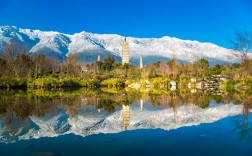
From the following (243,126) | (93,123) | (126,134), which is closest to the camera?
(126,134)

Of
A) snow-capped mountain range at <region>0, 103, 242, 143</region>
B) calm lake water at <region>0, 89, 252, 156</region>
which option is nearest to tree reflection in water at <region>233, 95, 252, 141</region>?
calm lake water at <region>0, 89, 252, 156</region>

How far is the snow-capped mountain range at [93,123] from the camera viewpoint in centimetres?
781

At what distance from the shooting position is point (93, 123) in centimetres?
956

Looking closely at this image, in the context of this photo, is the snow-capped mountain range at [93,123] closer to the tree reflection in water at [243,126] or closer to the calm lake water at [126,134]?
the calm lake water at [126,134]

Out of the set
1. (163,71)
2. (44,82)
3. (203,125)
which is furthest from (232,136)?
(163,71)

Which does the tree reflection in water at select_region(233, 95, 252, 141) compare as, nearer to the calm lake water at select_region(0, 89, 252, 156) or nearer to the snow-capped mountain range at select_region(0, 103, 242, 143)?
the calm lake water at select_region(0, 89, 252, 156)

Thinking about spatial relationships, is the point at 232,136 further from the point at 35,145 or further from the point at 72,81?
the point at 72,81

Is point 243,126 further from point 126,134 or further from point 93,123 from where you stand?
point 93,123

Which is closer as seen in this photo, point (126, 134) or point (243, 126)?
point (126, 134)

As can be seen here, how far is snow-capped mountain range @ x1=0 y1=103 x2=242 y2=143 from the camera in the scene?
7.81 meters

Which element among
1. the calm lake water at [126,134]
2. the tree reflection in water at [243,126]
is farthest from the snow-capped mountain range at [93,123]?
the tree reflection in water at [243,126]

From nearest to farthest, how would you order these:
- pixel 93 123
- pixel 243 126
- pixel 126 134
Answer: pixel 126 134 < pixel 243 126 < pixel 93 123

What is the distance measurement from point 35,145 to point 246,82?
2694 centimetres

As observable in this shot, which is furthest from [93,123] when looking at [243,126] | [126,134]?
[243,126]
